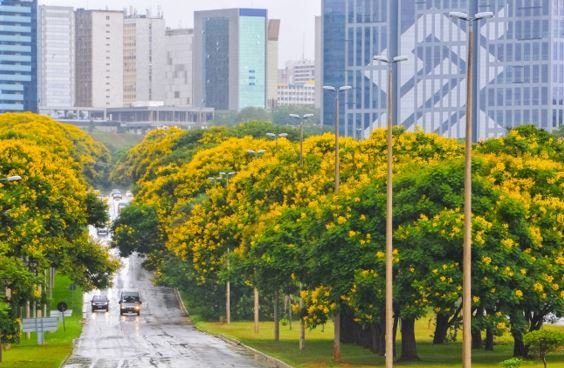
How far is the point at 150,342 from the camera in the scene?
81.9m

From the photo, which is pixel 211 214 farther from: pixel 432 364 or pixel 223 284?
pixel 432 364

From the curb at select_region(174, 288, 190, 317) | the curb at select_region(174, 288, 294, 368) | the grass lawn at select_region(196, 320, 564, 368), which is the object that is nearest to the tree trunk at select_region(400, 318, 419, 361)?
the grass lawn at select_region(196, 320, 564, 368)

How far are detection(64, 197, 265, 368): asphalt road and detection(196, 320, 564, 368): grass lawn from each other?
162 cm

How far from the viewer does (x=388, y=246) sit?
48.1 metres

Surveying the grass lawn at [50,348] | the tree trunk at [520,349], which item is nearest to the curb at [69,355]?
the grass lawn at [50,348]

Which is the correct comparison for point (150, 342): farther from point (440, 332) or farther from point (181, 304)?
point (181, 304)

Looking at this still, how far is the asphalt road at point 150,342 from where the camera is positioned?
66.4 m

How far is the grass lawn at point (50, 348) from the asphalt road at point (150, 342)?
692 mm

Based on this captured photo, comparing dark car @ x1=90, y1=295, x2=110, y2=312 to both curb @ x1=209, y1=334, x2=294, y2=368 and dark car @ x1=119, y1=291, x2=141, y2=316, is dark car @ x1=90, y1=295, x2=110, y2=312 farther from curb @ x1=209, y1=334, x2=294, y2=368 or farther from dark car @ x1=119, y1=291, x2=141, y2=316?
curb @ x1=209, y1=334, x2=294, y2=368

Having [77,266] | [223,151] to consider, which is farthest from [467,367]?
[223,151]

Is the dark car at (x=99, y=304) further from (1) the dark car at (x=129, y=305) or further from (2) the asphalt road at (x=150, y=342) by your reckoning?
(1) the dark car at (x=129, y=305)

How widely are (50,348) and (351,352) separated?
15290 millimetres

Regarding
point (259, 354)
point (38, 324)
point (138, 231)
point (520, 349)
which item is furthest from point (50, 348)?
point (138, 231)

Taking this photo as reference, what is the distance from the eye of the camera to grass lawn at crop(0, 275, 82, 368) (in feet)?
216
